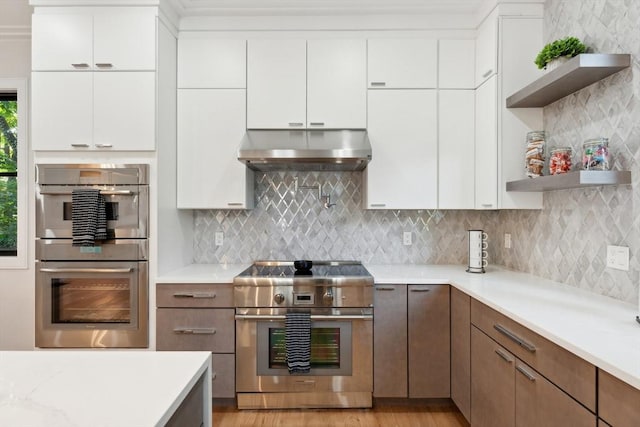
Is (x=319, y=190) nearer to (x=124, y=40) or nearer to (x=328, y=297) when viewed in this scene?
(x=328, y=297)

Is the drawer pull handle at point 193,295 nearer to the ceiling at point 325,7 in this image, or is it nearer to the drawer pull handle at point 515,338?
the drawer pull handle at point 515,338

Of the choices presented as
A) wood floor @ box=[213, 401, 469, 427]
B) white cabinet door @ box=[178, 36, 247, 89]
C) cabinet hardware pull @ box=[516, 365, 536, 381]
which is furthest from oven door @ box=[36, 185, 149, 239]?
cabinet hardware pull @ box=[516, 365, 536, 381]

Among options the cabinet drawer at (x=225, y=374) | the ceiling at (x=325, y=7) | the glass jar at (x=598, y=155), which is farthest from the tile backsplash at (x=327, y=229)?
the glass jar at (x=598, y=155)

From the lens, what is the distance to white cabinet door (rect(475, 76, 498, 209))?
2.44 meters

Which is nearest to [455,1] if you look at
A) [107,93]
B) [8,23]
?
[107,93]

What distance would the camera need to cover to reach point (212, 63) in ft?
9.00

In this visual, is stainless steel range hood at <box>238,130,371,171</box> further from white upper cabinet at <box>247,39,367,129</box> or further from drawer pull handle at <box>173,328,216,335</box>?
drawer pull handle at <box>173,328,216,335</box>

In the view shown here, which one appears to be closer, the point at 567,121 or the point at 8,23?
the point at 567,121

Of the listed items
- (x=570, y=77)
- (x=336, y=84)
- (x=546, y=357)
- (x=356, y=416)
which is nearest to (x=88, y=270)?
(x=356, y=416)

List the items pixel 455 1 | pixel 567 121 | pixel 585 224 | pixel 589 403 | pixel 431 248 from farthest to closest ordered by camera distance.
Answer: pixel 431 248
pixel 455 1
pixel 567 121
pixel 585 224
pixel 589 403

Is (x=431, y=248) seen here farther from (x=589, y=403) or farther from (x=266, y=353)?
(x=589, y=403)

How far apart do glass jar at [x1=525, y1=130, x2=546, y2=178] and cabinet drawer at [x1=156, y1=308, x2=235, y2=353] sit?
210cm

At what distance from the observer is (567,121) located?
2137 mm

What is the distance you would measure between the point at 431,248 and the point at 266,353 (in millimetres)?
1587
